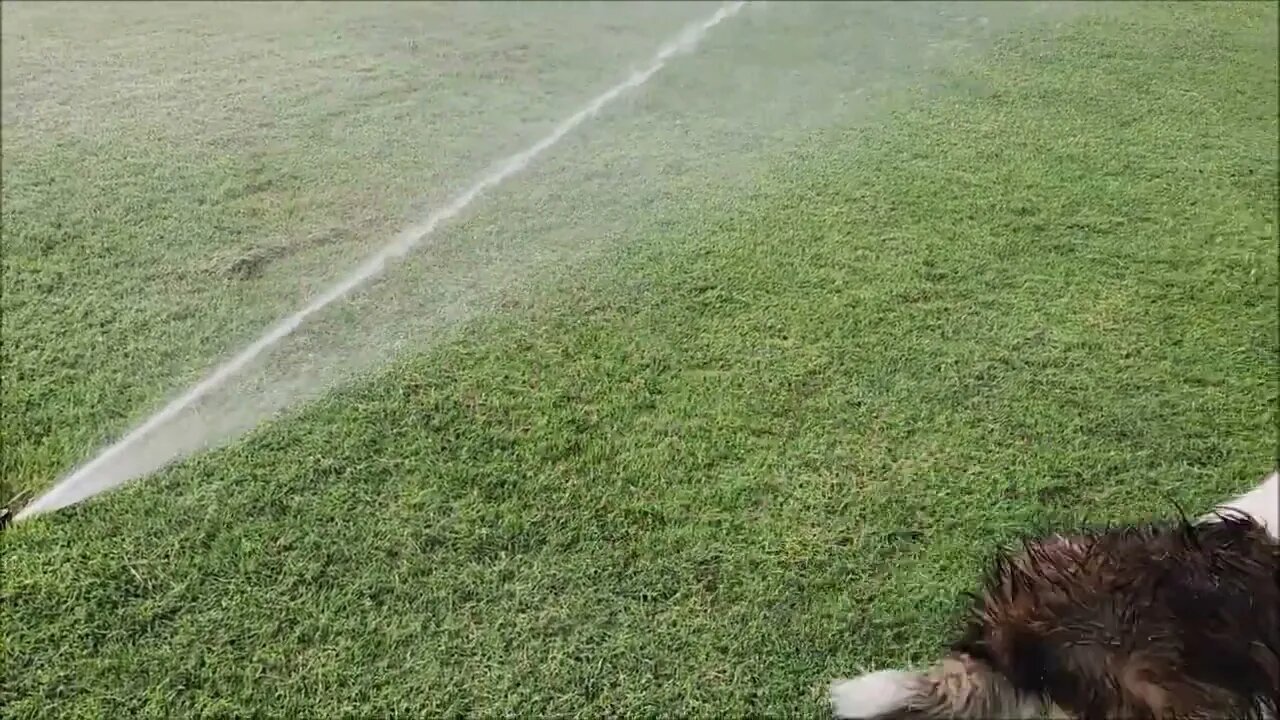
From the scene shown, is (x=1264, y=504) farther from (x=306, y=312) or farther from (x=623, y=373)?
(x=306, y=312)

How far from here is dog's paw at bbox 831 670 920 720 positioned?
4.63ft

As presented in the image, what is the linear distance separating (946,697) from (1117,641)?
211 mm

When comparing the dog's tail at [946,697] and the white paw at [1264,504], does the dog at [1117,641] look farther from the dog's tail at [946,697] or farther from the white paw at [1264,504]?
the white paw at [1264,504]

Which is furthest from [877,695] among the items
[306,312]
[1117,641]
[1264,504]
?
[306,312]

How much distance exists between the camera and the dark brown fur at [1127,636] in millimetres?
1303

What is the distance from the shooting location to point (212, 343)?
2.39 meters

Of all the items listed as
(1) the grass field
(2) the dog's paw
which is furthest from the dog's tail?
(1) the grass field

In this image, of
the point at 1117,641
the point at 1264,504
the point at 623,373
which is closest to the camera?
the point at 1117,641

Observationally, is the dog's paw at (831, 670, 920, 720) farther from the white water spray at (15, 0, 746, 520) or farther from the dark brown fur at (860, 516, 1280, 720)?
the white water spray at (15, 0, 746, 520)

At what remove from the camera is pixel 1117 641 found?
4.46 ft

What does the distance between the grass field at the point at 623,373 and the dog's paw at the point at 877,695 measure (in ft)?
0.90

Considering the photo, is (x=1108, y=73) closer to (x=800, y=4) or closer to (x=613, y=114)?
(x=800, y=4)

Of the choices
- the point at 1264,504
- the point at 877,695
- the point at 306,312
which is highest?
the point at 306,312

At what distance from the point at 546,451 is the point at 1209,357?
1.45 m
